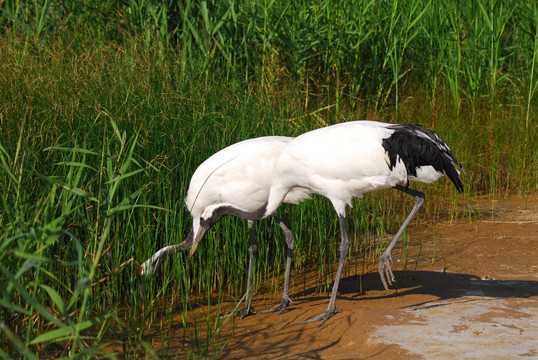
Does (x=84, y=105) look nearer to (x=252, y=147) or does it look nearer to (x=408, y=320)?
(x=252, y=147)

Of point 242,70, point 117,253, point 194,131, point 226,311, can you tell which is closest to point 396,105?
point 242,70

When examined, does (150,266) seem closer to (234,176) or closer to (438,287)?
(234,176)

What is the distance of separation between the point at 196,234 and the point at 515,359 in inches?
82.1

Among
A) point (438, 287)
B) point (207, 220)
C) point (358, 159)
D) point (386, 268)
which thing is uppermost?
point (358, 159)

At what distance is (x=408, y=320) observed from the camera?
14.7 feet

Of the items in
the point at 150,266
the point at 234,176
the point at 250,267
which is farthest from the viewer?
the point at 250,267

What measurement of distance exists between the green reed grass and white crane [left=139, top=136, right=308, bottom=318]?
0.50 feet

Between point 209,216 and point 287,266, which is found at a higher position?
point 209,216

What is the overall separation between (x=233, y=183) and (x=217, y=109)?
1086 millimetres

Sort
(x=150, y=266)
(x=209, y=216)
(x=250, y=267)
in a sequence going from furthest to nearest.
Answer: (x=250, y=267)
(x=209, y=216)
(x=150, y=266)

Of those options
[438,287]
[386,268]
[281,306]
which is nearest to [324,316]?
[281,306]

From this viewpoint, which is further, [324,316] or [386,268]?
[386,268]

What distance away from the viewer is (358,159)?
4781 mm

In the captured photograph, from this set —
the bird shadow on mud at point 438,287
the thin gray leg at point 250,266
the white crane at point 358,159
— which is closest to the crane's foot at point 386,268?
the bird shadow on mud at point 438,287
